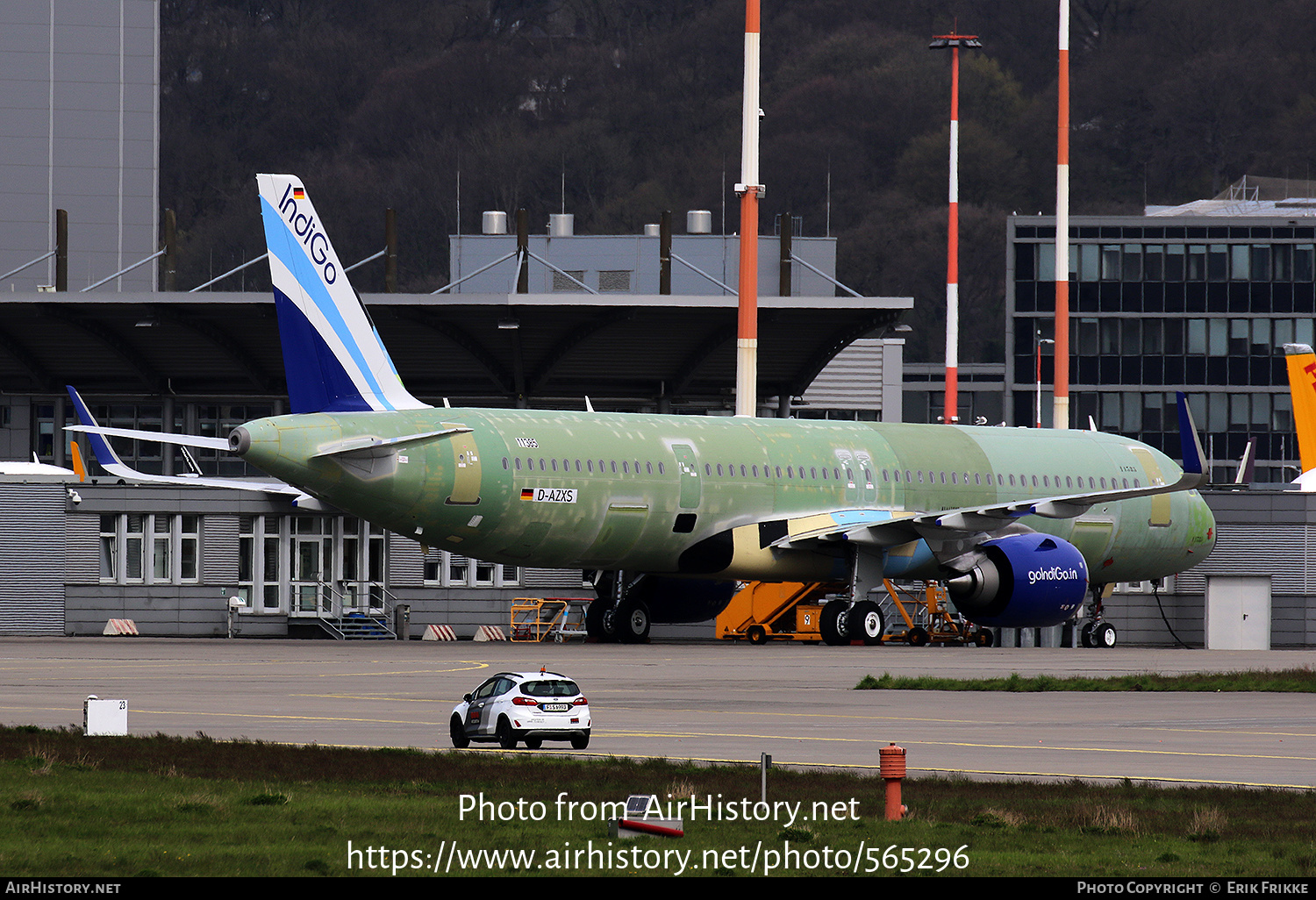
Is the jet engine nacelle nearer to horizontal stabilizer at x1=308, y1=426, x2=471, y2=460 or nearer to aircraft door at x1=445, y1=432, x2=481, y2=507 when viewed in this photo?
aircraft door at x1=445, y1=432, x2=481, y2=507

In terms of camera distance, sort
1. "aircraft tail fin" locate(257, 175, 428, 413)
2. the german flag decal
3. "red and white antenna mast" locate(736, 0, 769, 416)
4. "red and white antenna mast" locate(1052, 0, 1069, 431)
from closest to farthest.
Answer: "aircraft tail fin" locate(257, 175, 428, 413) < the german flag decal < "red and white antenna mast" locate(736, 0, 769, 416) < "red and white antenna mast" locate(1052, 0, 1069, 431)

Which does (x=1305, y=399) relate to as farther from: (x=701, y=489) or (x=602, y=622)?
→ (x=701, y=489)

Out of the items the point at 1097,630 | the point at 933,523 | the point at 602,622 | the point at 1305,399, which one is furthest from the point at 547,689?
the point at 1305,399

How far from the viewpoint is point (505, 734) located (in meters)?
19.0

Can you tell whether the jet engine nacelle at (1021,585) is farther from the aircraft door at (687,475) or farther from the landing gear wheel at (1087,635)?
the landing gear wheel at (1087,635)

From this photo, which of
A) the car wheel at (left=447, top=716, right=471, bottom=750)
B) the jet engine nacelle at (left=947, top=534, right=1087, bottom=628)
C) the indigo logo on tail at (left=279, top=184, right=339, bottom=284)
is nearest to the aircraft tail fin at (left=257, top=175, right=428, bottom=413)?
the indigo logo on tail at (left=279, top=184, right=339, bottom=284)

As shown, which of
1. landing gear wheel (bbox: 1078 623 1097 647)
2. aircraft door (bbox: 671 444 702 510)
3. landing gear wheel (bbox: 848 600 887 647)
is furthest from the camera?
landing gear wheel (bbox: 1078 623 1097 647)

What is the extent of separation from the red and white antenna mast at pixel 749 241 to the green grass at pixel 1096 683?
1911cm

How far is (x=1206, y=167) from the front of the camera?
426 feet

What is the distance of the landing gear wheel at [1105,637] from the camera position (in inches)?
1807

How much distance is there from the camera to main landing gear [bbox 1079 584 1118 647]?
4597 cm

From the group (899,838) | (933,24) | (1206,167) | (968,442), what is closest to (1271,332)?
(1206,167)

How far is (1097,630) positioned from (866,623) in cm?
870

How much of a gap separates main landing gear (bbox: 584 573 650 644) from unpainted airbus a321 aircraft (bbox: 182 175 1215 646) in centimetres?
5
